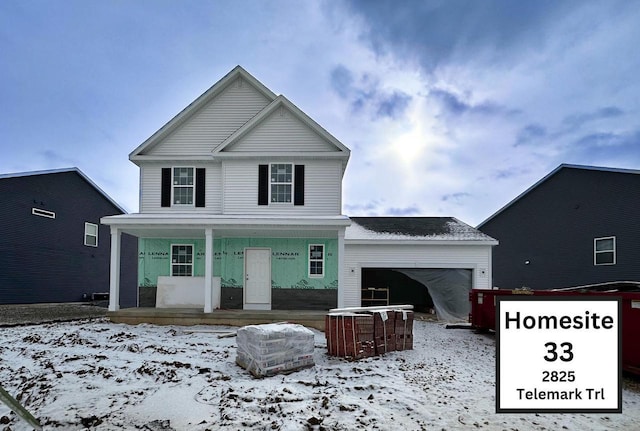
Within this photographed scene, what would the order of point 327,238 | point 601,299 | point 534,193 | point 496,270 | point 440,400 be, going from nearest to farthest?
point 601,299, point 440,400, point 327,238, point 534,193, point 496,270

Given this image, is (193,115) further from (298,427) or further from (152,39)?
(298,427)

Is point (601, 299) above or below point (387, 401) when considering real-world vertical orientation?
above

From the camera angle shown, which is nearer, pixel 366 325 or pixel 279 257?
pixel 366 325

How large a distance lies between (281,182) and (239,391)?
8.45 m

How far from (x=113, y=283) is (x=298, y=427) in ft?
30.8

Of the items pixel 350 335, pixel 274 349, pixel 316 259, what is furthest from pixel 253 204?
pixel 274 349

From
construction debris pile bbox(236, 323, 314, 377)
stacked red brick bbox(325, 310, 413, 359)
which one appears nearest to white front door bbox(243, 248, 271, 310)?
stacked red brick bbox(325, 310, 413, 359)

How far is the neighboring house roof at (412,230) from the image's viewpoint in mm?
16125

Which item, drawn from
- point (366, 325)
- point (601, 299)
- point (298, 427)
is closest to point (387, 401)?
point (298, 427)

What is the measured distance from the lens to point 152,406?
4945 mm

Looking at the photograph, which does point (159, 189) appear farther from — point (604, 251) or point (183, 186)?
point (604, 251)

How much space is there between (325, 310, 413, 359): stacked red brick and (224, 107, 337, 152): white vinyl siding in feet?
21.6

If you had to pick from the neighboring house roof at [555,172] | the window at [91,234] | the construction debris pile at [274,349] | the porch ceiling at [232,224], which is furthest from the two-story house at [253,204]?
the neighboring house roof at [555,172]

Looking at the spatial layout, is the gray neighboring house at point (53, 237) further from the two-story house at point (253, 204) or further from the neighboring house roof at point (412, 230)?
the neighboring house roof at point (412, 230)
